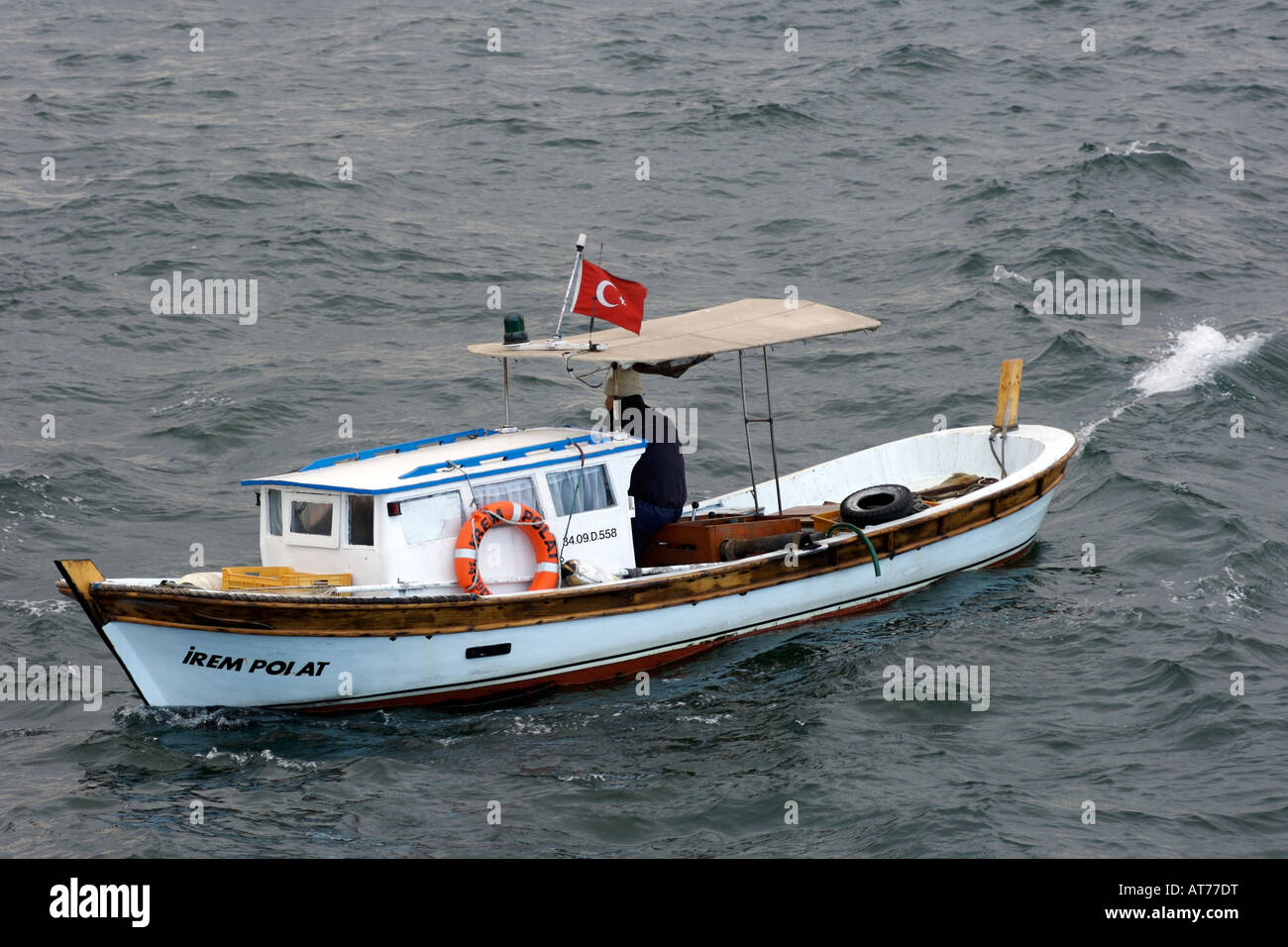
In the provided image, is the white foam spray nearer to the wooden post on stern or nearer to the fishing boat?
the wooden post on stern

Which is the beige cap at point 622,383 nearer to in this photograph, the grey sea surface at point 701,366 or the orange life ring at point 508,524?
the orange life ring at point 508,524

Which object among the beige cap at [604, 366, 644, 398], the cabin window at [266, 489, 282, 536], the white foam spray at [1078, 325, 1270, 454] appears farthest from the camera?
the white foam spray at [1078, 325, 1270, 454]

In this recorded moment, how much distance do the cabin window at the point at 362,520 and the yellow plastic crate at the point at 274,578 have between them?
1.27 feet

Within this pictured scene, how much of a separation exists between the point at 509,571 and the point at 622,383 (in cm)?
277

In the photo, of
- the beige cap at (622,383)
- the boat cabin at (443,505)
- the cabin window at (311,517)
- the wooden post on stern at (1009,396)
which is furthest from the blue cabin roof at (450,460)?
the wooden post on stern at (1009,396)

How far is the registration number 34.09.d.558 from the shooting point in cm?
1587

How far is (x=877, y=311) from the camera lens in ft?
90.5

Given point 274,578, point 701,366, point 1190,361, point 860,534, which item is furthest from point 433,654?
point 1190,361

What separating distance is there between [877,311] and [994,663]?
12.9 meters

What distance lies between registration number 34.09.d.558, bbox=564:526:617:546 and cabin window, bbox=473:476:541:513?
55cm

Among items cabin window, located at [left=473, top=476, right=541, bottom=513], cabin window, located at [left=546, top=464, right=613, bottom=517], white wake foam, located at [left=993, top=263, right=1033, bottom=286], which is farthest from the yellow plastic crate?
white wake foam, located at [left=993, top=263, right=1033, bottom=286]

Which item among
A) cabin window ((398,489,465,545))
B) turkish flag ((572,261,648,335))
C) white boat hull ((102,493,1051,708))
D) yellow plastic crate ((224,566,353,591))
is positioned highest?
turkish flag ((572,261,648,335))
